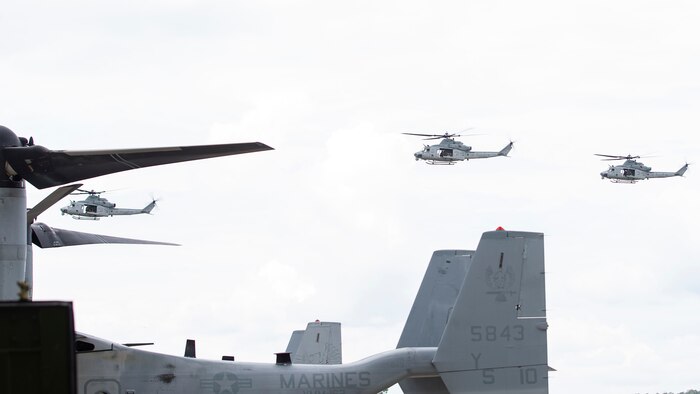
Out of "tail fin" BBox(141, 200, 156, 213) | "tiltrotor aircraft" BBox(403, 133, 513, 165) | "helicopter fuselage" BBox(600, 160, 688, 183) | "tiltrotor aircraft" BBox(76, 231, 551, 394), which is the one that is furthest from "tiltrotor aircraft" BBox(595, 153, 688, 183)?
"tiltrotor aircraft" BBox(76, 231, 551, 394)

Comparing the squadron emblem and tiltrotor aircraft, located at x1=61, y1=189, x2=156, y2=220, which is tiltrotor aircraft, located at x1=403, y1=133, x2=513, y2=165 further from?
the squadron emblem

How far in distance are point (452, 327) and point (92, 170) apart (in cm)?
667

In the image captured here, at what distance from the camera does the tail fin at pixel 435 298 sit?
24.1m

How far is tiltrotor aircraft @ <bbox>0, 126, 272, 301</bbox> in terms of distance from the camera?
1507 centimetres

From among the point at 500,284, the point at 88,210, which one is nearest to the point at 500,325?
the point at 500,284

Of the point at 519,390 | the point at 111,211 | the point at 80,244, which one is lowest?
the point at 519,390

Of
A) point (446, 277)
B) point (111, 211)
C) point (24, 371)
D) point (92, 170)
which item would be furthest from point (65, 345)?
point (111, 211)

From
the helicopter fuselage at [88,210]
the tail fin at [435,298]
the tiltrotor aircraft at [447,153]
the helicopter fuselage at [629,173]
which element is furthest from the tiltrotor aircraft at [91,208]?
the tail fin at [435,298]

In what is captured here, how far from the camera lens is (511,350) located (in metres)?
18.0

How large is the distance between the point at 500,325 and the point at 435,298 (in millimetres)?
6313

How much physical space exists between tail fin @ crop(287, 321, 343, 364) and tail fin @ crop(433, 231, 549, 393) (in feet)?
57.2

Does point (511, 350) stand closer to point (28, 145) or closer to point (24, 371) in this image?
point (28, 145)

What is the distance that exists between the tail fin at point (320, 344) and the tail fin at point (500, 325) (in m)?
17.4

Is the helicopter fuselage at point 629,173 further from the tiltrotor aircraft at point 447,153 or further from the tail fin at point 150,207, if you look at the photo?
the tail fin at point 150,207
